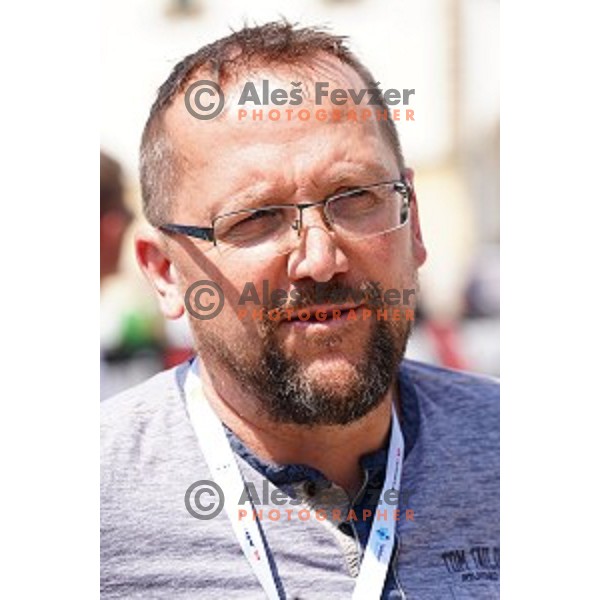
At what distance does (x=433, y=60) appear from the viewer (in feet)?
5.14

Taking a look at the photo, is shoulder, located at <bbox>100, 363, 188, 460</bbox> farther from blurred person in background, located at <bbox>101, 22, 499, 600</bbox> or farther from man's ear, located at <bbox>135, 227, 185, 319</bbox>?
man's ear, located at <bbox>135, 227, 185, 319</bbox>

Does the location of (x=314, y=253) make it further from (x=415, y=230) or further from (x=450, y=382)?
(x=450, y=382)

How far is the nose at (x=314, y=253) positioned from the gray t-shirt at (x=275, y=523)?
28cm

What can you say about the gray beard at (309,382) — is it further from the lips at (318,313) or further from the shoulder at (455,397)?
the shoulder at (455,397)

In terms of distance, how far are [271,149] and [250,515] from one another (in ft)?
1.58

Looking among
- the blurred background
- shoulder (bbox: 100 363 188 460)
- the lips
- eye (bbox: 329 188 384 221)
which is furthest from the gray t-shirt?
eye (bbox: 329 188 384 221)

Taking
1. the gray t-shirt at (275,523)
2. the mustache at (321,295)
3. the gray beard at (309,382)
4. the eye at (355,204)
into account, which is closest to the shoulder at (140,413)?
the gray t-shirt at (275,523)

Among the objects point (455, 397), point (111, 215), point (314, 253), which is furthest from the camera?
point (455, 397)

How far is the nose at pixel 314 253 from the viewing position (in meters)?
1.35

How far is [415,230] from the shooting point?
1.55 meters

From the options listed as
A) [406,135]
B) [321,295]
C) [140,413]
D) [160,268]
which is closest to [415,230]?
[406,135]
